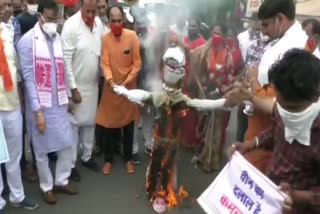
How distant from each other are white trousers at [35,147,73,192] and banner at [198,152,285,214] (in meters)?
2.16

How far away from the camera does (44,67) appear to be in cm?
388

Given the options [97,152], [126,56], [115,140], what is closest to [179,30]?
[126,56]

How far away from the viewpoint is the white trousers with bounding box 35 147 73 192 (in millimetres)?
4160

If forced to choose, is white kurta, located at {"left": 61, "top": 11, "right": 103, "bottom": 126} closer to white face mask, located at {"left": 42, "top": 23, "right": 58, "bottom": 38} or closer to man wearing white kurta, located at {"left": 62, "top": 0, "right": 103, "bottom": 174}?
man wearing white kurta, located at {"left": 62, "top": 0, "right": 103, "bottom": 174}

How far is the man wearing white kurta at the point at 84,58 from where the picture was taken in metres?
4.42

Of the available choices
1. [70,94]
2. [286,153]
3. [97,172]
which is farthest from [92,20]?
[286,153]

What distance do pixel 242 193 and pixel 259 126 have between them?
1124 millimetres

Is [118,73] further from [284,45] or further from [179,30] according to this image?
[284,45]

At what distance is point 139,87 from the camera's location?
499 cm

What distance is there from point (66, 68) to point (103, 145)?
120 cm

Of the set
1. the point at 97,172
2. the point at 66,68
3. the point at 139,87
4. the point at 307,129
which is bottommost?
the point at 97,172

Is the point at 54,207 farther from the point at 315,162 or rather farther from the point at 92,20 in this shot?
the point at 315,162

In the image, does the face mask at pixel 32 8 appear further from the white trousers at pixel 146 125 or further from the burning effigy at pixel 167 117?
the white trousers at pixel 146 125

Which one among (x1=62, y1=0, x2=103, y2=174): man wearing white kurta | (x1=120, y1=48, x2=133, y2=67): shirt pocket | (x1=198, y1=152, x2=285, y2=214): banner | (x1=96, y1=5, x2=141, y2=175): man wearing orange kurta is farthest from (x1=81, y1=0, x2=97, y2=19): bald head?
(x1=198, y1=152, x2=285, y2=214): banner
